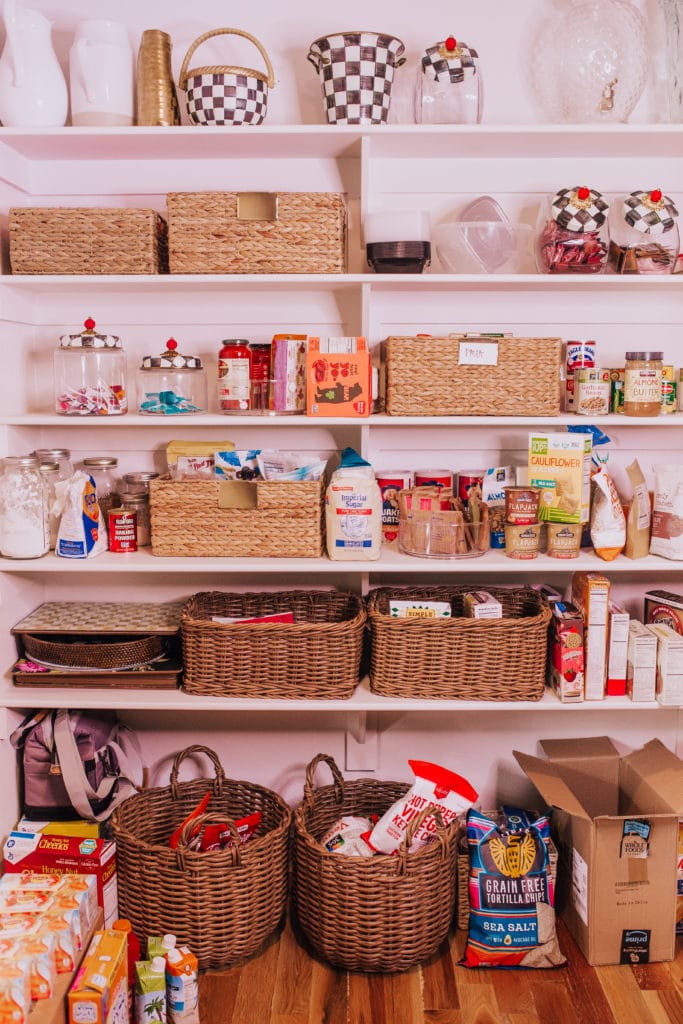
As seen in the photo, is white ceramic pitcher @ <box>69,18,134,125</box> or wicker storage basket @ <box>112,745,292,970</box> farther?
white ceramic pitcher @ <box>69,18,134,125</box>

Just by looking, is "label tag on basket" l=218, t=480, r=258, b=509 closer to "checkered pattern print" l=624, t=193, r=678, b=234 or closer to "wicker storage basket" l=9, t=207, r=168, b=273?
"wicker storage basket" l=9, t=207, r=168, b=273

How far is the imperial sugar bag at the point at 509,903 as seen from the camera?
2.38 metres

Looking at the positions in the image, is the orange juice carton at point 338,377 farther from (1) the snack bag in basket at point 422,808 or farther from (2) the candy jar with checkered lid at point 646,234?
(1) the snack bag in basket at point 422,808

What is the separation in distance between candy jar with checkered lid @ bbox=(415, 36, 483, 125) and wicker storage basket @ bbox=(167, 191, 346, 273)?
340 mm

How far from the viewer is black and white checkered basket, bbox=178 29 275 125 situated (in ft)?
7.75

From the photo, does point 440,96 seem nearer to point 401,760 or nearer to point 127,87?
point 127,87

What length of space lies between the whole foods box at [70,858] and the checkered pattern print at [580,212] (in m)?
1.96

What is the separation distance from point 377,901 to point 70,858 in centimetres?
78

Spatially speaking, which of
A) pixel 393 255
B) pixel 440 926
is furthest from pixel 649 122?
pixel 440 926

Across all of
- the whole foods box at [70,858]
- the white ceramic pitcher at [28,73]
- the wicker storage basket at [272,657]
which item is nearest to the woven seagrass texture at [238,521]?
the wicker storage basket at [272,657]

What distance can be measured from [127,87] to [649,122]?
1.40 metres

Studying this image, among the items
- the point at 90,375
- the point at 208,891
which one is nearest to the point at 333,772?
the point at 208,891

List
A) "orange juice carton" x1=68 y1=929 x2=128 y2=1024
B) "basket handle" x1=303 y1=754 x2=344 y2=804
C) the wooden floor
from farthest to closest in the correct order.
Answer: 1. "basket handle" x1=303 y1=754 x2=344 y2=804
2. the wooden floor
3. "orange juice carton" x1=68 y1=929 x2=128 y2=1024

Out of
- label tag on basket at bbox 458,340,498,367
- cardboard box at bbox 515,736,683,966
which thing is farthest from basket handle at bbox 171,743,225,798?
label tag on basket at bbox 458,340,498,367
